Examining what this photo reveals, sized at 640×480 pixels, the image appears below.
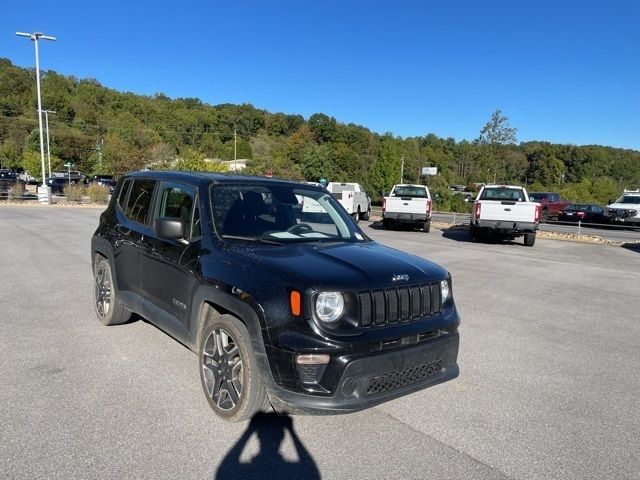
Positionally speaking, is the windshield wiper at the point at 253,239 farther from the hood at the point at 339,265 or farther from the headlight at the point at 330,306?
the headlight at the point at 330,306

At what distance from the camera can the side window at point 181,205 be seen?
13.9 feet

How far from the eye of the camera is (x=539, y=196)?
116ft

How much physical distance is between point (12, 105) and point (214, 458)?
107 m

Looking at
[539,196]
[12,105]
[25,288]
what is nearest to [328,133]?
[12,105]

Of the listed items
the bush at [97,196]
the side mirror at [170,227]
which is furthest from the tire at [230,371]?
the bush at [97,196]

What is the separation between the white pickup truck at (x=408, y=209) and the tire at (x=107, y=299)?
15669 mm

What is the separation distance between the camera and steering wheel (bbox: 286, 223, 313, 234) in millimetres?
4383

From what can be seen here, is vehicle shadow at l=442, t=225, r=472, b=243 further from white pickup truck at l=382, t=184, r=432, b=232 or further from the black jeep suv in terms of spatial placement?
the black jeep suv

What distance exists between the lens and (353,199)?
84.4ft

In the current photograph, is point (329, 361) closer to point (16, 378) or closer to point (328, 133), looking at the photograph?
point (16, 378)

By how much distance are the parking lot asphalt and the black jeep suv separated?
13.4 inches

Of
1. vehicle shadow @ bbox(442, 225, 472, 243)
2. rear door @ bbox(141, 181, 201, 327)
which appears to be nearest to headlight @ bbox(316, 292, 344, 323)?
rear door @ bbox(141, 181, 201, 327)

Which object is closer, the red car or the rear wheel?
the rear wheel

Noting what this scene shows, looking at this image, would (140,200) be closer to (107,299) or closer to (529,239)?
(107,299)
